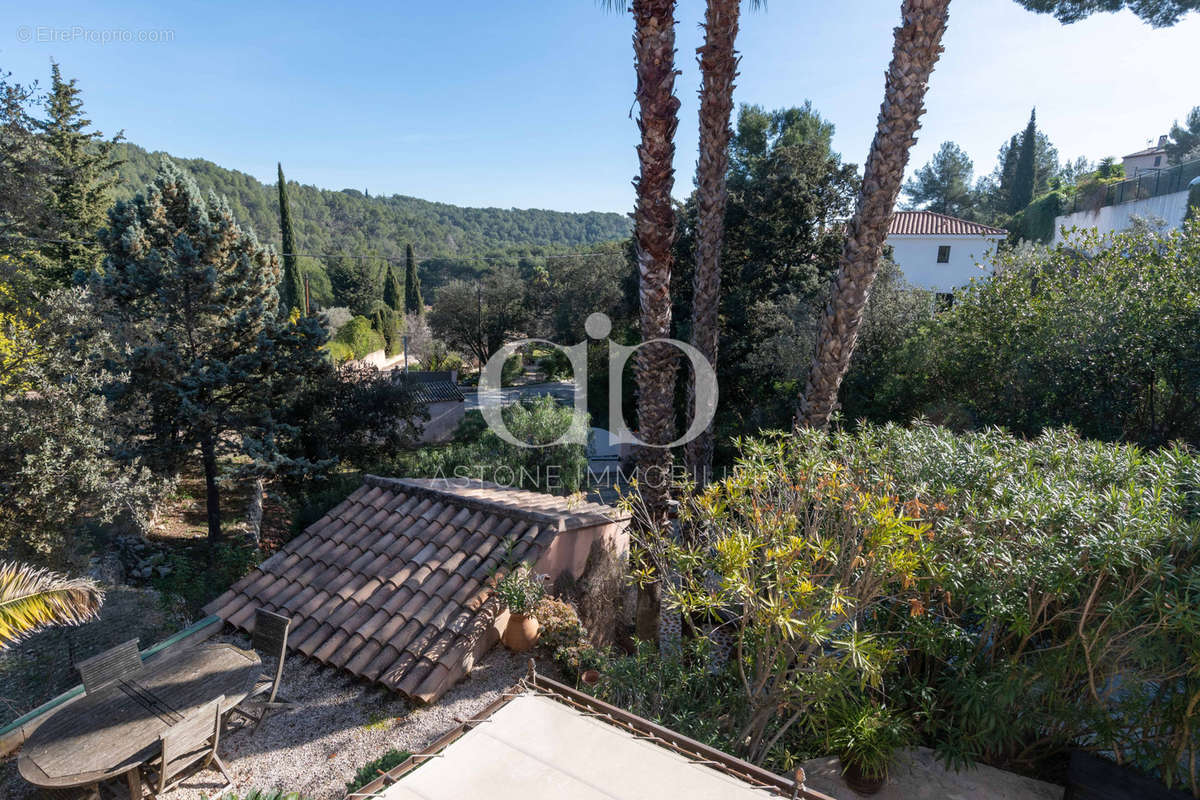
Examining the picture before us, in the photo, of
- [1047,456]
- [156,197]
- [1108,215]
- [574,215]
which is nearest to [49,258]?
[156,197]

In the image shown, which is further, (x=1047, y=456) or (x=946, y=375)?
(x=946, y=375)

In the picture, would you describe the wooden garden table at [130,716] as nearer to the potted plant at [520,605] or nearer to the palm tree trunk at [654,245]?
the potted plant at [520,605]

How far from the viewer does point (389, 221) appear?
84000 mm

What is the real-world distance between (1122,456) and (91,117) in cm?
2880

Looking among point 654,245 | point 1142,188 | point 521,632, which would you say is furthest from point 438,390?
point 1142,188


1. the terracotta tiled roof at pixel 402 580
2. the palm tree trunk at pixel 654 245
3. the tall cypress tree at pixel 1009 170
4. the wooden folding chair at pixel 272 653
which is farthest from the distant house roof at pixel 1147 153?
the wooden folding chair at pixel 272 653

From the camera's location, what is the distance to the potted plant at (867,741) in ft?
15.9

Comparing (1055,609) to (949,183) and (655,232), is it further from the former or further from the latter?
(949,183)

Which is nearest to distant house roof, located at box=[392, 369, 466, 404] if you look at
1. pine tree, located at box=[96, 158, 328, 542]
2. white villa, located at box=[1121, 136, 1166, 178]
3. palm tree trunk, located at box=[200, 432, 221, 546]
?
pine tree, located at box=[96, 158, 328, 542]

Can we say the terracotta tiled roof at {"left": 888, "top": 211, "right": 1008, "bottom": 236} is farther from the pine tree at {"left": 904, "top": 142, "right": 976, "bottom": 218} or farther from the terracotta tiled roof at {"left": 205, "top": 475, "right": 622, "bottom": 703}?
the terracotta tiled roof at {"left": 205, "top": 475, "right": 622, "bottom": 703}

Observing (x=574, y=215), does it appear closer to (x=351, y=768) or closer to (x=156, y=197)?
(x=156, y=197)

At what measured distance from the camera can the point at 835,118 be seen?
29312 millimetres

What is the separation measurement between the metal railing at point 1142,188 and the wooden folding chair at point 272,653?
25993 millimetres
